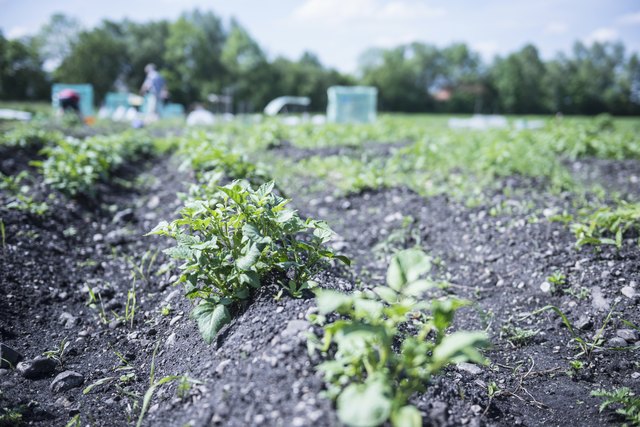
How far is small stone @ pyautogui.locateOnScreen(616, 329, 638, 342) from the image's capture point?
240cm

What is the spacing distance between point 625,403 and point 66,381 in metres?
2.62

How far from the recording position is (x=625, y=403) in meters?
1.88

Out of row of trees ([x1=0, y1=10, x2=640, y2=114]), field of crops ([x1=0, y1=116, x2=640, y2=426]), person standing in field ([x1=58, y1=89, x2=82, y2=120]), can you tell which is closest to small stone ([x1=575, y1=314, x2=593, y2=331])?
field of crops ([x1=0, y1=116, x2=640, y2=426])

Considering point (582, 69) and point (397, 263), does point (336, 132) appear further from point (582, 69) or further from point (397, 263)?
point (582, 69)

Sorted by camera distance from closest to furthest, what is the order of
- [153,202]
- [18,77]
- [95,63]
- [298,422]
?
[298,422] → [153,202] → [18,77] → [95,63]

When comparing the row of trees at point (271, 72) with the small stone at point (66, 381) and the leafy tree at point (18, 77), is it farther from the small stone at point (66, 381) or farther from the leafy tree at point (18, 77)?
the small stone at point (66, 381)

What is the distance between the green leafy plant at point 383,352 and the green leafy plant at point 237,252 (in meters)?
0.44

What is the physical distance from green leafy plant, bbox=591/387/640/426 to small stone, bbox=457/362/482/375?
0.52 metres

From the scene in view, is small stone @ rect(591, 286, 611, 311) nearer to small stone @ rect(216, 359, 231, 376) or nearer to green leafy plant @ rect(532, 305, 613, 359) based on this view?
green leafy plant @ rect(532, 305, 613, 359)

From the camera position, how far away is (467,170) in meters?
5.69

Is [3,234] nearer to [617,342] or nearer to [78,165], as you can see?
[78,165]

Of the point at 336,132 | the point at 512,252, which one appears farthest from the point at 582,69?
the point at 512,252

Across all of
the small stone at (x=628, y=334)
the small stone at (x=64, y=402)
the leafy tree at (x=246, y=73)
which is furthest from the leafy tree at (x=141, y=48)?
the small stone at (x=628, y=334)

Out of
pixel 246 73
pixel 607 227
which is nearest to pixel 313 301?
pixel 607 227
